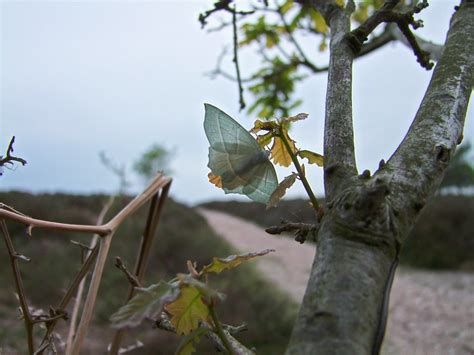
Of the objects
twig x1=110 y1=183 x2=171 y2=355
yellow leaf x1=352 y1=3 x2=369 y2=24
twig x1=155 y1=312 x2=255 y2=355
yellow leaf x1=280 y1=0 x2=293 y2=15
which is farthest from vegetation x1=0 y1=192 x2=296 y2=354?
twig x1=155 y1=312 x2=255 y2=355

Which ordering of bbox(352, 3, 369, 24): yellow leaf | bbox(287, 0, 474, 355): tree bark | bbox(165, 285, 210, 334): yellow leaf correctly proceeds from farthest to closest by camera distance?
bbox(352, 3, 369, 24): yellow leaf → bbox(165, 285, 210, 334): yellow leaf → bbox(287, 0, 474, 355): tree bark

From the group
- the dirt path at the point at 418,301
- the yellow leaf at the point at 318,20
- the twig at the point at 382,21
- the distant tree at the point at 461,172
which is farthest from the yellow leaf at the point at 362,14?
the distant tree at the point at 461,172

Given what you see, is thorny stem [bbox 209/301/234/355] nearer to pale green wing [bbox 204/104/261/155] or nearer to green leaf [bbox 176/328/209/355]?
green leaf [bbox 176/328/209/355]

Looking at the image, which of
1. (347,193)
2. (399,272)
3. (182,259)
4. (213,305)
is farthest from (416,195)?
(399,272)

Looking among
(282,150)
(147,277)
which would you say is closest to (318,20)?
(282,150)

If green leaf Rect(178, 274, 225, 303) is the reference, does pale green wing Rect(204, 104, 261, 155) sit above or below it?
above

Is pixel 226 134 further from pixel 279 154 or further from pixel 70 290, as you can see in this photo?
pixel 70 290
